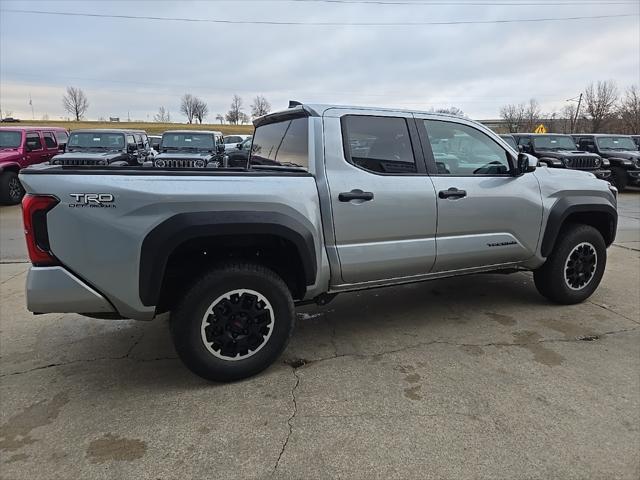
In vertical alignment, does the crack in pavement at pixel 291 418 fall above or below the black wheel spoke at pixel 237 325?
below

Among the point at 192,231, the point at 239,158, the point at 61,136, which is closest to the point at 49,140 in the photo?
the point at 61,136

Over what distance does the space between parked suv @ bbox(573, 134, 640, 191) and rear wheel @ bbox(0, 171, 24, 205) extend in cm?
1907

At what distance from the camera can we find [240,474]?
7.71 ft

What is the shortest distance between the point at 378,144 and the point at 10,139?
14.0m

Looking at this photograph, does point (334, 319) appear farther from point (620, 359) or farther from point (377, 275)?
point (620, 359)

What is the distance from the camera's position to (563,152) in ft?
51.5

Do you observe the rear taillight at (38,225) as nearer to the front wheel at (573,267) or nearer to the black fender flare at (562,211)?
the black fender flare at (562,211)

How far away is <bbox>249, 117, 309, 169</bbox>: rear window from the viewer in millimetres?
3551

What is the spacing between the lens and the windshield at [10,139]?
1352 cm

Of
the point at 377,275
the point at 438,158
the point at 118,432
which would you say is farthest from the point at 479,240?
the point at 118,432

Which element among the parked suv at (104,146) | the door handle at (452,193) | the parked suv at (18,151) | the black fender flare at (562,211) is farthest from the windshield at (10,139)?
the black fender flare at (562,211)

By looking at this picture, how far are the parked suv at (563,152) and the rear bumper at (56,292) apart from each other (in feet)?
49.6

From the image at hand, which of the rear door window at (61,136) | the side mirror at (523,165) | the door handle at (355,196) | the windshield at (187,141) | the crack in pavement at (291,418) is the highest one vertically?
the rear door window at (61,136)

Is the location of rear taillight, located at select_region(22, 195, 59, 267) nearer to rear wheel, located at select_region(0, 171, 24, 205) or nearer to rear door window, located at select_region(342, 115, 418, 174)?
rear door window, located at select_region(342, 115, 418, 174)
